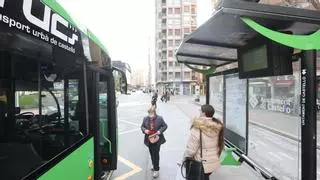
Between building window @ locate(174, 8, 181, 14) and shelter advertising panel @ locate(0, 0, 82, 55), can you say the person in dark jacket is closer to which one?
shelter advertising panel @ locate(0, 0, 82, 55)

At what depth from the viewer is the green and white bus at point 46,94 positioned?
2.74 m

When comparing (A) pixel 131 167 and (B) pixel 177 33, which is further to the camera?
(B) pixel 177 33

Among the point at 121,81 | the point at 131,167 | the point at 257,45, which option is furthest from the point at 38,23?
the point at 131,167

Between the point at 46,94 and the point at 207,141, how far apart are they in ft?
7.27

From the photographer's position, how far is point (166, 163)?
8.95 meters

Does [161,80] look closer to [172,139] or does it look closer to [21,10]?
[172,139]

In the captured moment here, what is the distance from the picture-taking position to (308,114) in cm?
357

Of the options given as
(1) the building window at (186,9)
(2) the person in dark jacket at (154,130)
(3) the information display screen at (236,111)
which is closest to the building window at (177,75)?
(1) the building window at (186,9)

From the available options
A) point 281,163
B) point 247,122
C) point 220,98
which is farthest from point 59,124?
point 220,98

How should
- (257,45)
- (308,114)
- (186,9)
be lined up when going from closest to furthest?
(308,114)
(257,45)
(186,9)

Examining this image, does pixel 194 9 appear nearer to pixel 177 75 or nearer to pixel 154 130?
pixel 177 75

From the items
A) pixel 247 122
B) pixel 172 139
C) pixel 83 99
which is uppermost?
pixel 83 99

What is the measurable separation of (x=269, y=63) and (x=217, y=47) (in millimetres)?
1613

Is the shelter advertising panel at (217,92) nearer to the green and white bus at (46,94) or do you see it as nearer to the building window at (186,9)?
the green and white bus at (46,94)
